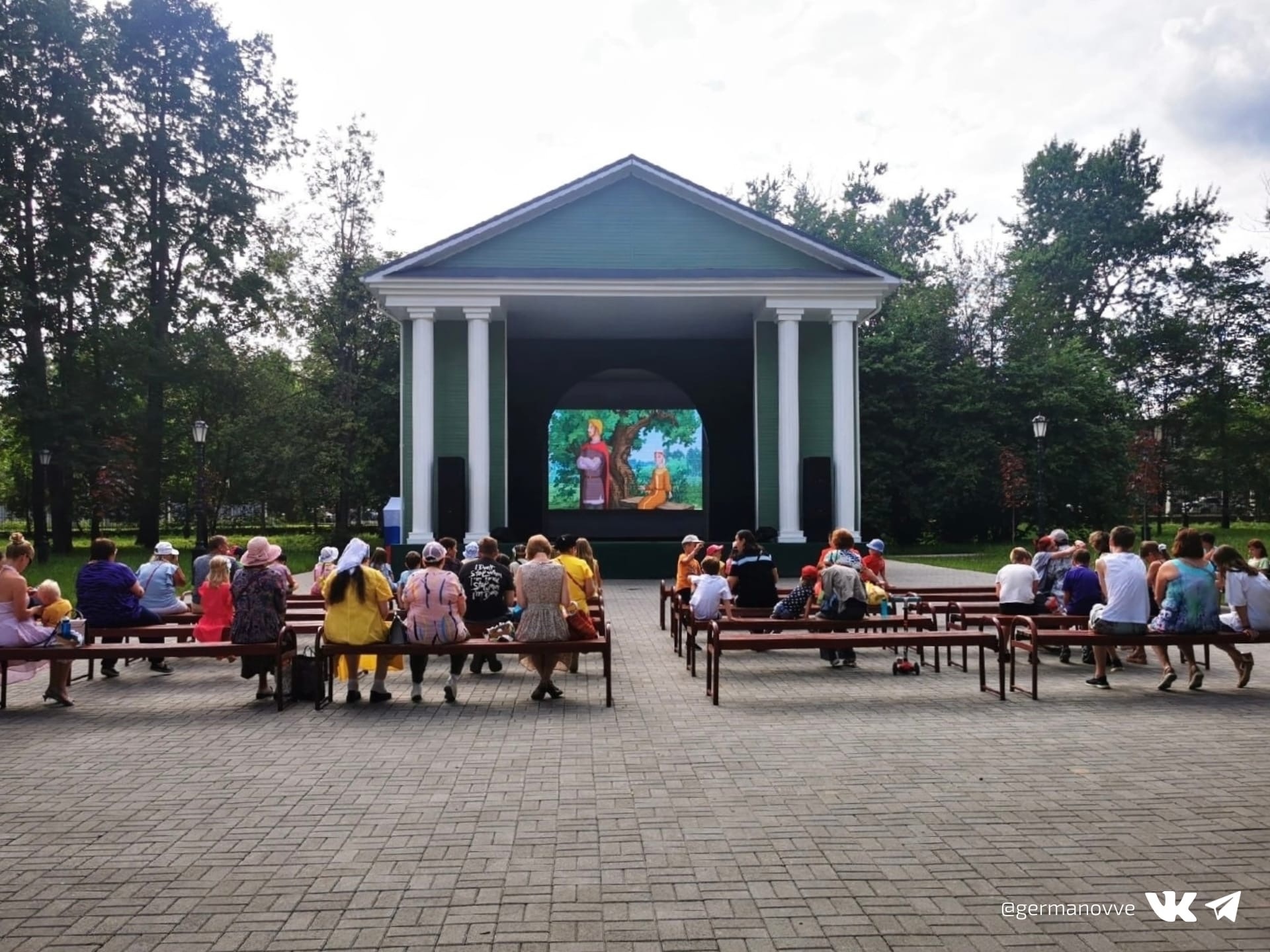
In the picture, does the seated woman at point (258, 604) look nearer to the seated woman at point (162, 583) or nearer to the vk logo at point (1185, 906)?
the seated woman at point (162, 583)

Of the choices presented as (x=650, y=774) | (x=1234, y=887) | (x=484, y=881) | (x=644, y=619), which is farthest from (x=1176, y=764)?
(x=644, y=619)

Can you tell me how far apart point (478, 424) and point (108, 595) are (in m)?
12.5

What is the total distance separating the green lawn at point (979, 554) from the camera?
27266mm

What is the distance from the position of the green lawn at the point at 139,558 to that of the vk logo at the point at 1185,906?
14181 millimetres

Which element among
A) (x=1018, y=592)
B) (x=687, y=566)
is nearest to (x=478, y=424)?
(x=687, y=566)

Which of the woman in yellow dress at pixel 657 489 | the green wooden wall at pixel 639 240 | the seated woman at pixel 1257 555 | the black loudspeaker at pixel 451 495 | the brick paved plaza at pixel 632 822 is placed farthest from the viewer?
the woman in yellow dress at pixel 657 489

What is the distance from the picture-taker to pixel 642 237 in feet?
76.8

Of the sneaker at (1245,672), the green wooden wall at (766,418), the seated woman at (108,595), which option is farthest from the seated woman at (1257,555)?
the green wooden wall at (766,418)

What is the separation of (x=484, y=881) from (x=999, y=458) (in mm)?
35916

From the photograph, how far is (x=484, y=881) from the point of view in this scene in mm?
4332

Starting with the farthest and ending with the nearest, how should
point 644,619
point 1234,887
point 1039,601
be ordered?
point 644,619 < point 1039,601 < point 1234,887

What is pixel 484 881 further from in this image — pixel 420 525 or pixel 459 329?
pixel 459 329

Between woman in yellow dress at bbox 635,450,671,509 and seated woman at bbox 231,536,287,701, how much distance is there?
18575 mm

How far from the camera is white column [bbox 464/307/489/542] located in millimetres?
21953
